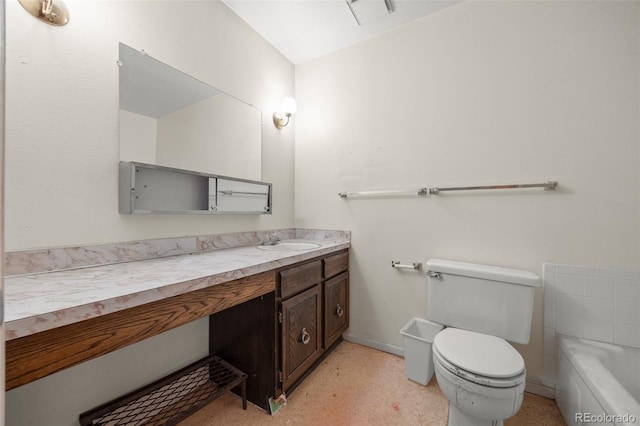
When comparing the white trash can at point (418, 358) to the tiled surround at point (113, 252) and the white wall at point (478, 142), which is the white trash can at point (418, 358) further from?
the tiled surround at point (113, 252)

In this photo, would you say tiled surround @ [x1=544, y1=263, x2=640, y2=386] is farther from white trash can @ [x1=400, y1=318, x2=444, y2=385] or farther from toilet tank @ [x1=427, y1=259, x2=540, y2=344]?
white trash can @ [x1=400, y1=318, x2=444, y2=385]

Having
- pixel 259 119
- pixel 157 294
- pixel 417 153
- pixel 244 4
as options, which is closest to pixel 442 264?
pixel 417 153

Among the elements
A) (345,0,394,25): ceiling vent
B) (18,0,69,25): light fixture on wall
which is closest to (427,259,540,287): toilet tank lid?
(345,0,394,25): ceiling vent

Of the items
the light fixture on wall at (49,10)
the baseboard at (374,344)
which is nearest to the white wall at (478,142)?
the baseboard at (374,344)

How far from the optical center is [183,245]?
4.65ft

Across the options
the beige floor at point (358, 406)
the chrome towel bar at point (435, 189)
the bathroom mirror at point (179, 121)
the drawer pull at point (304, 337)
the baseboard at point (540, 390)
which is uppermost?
the bathroom mirror at point (179, 121)

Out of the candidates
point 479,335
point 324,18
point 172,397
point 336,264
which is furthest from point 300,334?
point 324,18

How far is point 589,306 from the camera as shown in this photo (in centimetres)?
132

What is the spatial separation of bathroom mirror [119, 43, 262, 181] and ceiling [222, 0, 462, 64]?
0.62 meters

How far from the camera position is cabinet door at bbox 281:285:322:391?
132 centimetres

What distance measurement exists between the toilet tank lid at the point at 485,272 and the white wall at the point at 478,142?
0.38 ft

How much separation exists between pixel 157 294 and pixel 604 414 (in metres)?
1.66

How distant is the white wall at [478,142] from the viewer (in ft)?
4.25

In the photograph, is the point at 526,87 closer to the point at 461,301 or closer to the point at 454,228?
the point at 454,228
